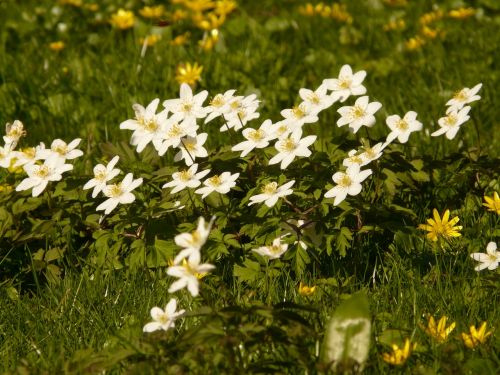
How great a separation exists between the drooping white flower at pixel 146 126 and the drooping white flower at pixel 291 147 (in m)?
0.42

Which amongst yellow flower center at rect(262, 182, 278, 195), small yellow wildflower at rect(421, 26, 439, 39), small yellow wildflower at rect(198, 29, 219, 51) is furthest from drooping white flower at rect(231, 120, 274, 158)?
small yellow wildflower at rect(421, 26, 439, 39)

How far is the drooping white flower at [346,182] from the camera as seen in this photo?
261 centimetres

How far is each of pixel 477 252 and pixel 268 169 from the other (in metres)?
0.78

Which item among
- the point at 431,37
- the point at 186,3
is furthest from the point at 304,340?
the point at 186,3

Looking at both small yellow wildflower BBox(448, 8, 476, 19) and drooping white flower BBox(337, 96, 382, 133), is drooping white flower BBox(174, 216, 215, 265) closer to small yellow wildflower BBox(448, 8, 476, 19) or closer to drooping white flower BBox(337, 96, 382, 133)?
drooping white flower BBox(337, 96, 382, 133)

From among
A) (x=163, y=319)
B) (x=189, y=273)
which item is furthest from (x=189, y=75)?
(x=189, y=273)

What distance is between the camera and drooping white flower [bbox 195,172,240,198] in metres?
2.69

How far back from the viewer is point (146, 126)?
2.87 meters

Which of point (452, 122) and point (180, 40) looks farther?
point (180, 40)

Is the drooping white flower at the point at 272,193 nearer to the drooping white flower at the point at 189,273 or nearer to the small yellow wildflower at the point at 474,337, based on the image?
the drooping white flower at the point at 189,273

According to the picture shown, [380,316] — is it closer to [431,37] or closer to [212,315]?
[212,315]

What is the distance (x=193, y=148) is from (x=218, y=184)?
0.70 feet

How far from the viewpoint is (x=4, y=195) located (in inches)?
120

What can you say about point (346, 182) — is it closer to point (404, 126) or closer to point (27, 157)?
point (404, 126)
